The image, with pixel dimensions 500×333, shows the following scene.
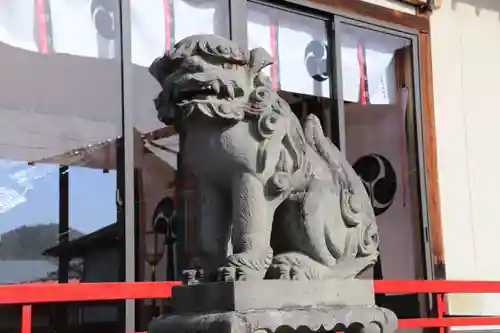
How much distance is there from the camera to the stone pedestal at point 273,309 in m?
1.80

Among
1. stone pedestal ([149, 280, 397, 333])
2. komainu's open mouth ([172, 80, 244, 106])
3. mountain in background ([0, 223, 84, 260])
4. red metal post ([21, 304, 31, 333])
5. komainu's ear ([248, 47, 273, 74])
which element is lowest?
red metal post ([21, 304, 31, 333])

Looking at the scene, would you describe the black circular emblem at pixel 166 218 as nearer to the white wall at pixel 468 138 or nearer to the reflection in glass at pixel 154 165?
the reflection in glass at pixel 154 165

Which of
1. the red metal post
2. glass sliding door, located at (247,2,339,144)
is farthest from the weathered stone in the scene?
glass sliding door, located at (247,2,339,144)

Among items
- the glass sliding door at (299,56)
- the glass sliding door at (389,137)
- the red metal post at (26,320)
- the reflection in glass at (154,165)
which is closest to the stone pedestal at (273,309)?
the red metal post at (26,320)

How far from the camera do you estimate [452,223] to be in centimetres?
495

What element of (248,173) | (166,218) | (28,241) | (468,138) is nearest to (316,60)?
(468,138)

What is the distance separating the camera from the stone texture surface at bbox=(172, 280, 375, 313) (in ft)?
6.01

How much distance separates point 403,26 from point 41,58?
2.55m

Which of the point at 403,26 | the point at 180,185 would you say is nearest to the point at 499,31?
the point at 403,26

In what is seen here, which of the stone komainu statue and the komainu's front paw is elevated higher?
the stone komainu statue

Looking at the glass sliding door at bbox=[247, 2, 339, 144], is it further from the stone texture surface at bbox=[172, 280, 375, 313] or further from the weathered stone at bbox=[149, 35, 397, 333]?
the stone texture surface at bbox=[172, 280, 375, 313]

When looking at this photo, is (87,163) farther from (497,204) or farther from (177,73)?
(497,204)

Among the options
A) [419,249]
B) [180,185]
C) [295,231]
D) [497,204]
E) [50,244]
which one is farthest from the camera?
[497,204]

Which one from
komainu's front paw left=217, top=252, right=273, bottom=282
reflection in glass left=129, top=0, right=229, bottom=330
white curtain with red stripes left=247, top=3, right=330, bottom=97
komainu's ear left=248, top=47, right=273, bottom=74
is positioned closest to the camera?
komainu's front paw left=217, top=252, right=273, bottom=282
